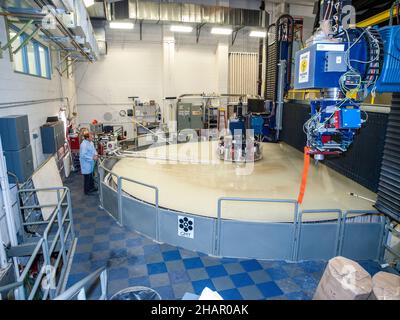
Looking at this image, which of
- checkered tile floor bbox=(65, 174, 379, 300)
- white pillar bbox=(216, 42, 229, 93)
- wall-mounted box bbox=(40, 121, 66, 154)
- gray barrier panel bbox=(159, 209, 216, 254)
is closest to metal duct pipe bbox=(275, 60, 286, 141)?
white pillar bbox=(216, 42, 229, 93)

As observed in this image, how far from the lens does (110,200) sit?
20.2ft

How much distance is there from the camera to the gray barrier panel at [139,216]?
5.22 meters

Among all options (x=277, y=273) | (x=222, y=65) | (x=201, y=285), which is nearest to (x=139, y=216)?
(x=201, y=285)

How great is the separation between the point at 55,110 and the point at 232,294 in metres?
7.48

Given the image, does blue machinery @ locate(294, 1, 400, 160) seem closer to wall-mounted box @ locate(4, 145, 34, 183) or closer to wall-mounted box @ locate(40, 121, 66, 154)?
wall-mounted box @ locate(4, 145, 34, 183)

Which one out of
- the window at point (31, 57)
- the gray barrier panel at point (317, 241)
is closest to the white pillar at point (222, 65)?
the window at point (31, 57)

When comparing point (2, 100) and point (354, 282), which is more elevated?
point (2, 100)

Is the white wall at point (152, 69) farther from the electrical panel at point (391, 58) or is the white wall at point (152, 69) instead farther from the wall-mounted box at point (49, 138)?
the electrical panel at point (391, 58)

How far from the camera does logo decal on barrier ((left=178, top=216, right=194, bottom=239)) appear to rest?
15.9ft

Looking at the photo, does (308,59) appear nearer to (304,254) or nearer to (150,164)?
(304,254)

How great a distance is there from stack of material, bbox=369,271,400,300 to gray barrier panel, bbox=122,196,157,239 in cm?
339

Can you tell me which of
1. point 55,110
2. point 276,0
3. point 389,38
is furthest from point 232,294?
point 276,0

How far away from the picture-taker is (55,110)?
8.64 m

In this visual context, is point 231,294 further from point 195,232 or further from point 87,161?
point 87,161
